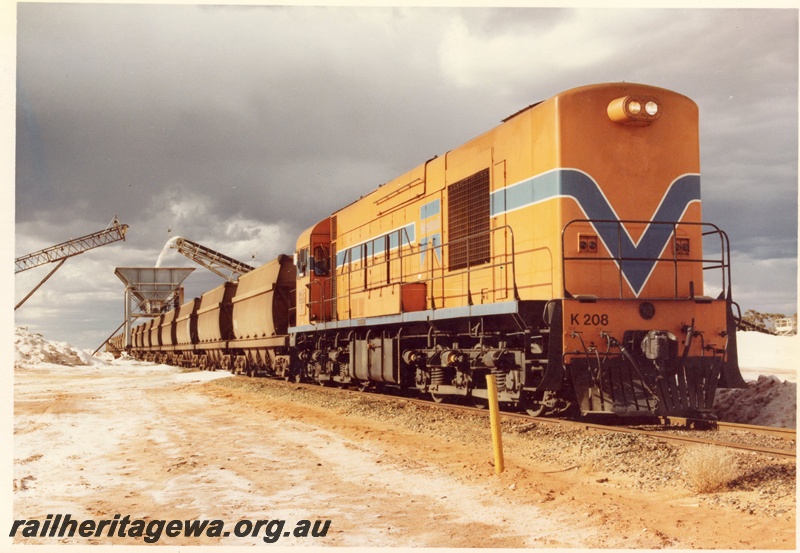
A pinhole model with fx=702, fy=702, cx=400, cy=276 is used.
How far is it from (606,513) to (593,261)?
181 inches

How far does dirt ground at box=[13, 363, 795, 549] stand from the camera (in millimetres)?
5254

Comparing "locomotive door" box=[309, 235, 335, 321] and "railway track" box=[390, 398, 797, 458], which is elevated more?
"locomotive door" box=[309, 235, 335, 321]

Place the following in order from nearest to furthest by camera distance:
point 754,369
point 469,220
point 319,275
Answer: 1. point 469,220
2. point 319,275
3. point 754,369

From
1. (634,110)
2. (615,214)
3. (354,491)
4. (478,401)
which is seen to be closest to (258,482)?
(354,491)

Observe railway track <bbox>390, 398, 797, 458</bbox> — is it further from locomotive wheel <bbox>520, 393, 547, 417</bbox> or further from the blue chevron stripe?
the blue chevron stripe

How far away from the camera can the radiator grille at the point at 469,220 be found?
445 inches

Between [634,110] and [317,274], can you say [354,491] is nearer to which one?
[634,110]

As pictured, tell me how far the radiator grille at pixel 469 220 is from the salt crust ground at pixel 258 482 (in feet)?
11.9

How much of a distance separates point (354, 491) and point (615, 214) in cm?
547

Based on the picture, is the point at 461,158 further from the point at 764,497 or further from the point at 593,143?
the point at 764,497

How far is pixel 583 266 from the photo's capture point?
9.52m

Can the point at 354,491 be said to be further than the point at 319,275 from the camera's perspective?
No

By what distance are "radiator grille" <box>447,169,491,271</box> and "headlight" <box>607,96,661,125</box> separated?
7.64 ft

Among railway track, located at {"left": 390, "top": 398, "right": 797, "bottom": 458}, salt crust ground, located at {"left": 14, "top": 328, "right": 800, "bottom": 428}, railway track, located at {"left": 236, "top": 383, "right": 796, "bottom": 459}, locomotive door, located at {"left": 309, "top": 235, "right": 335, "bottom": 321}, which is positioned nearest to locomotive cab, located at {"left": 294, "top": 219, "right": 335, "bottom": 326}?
locomotive door, located at {"left": 309, "top": 235, "right": 335, "bottom": 321}
